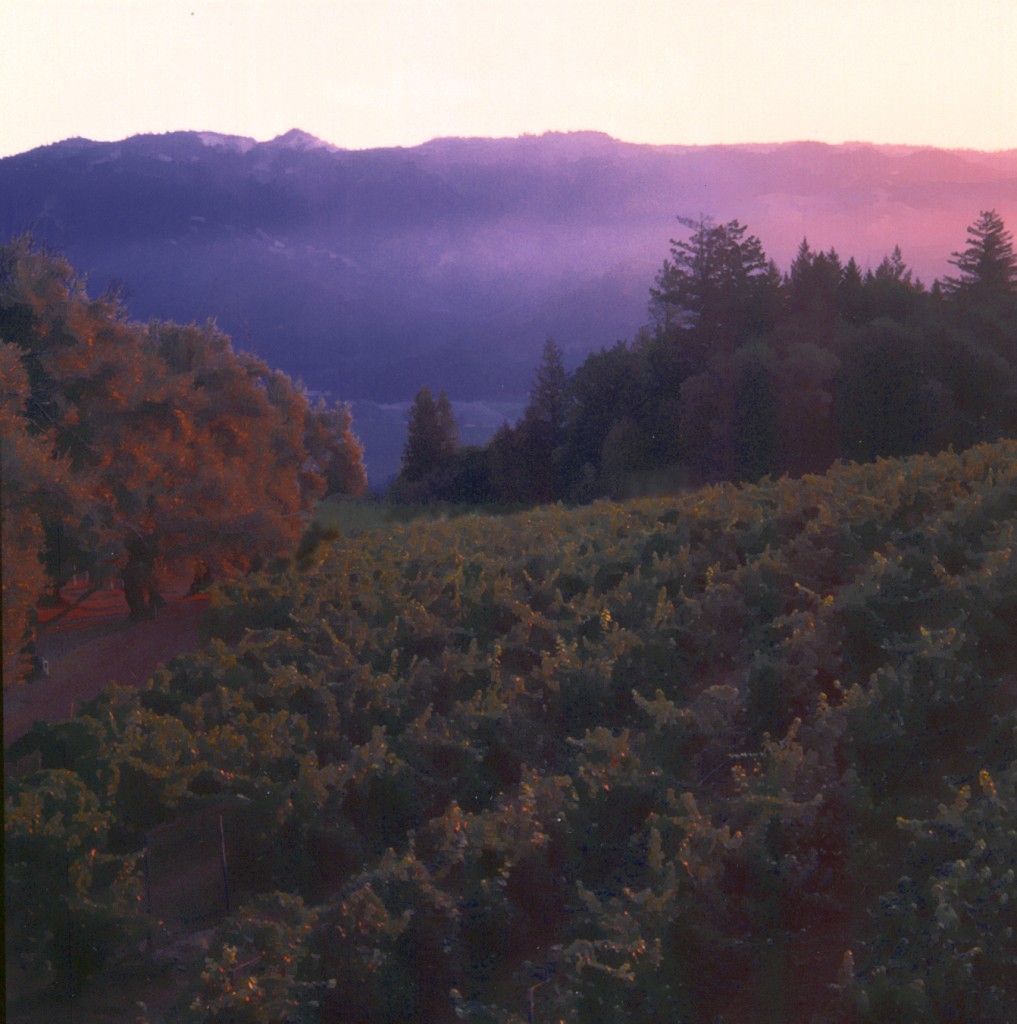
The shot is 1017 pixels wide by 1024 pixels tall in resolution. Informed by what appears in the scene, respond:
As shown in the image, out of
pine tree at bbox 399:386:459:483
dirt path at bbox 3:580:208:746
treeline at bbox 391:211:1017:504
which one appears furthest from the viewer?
pine tree at bbox 399:386:459:483

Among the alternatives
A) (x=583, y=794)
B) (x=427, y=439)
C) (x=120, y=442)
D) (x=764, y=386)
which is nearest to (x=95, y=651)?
(x=120, y=442)

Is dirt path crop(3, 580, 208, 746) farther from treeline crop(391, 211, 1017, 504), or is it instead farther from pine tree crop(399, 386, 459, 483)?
pine tree crop(399, 386, 459, 483)

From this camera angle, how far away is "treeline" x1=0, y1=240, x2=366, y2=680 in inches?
382

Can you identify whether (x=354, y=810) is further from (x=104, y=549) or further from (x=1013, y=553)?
(x=1013, y=553)

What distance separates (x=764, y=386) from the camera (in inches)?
1176

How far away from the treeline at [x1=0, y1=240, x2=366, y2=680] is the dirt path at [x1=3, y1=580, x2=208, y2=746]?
0.81 m

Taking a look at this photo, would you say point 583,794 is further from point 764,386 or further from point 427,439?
point 427,439

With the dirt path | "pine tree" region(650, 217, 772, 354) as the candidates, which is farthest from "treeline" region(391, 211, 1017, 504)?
the dirt path

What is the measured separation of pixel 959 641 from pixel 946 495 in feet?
20.0

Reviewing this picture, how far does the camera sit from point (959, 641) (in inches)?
269

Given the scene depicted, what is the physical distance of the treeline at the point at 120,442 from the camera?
9703mm

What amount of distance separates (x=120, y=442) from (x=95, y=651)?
3556mm

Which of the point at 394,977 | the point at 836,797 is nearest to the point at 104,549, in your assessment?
the point at 394,977

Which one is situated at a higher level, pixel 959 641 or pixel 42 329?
pixel 42 329
